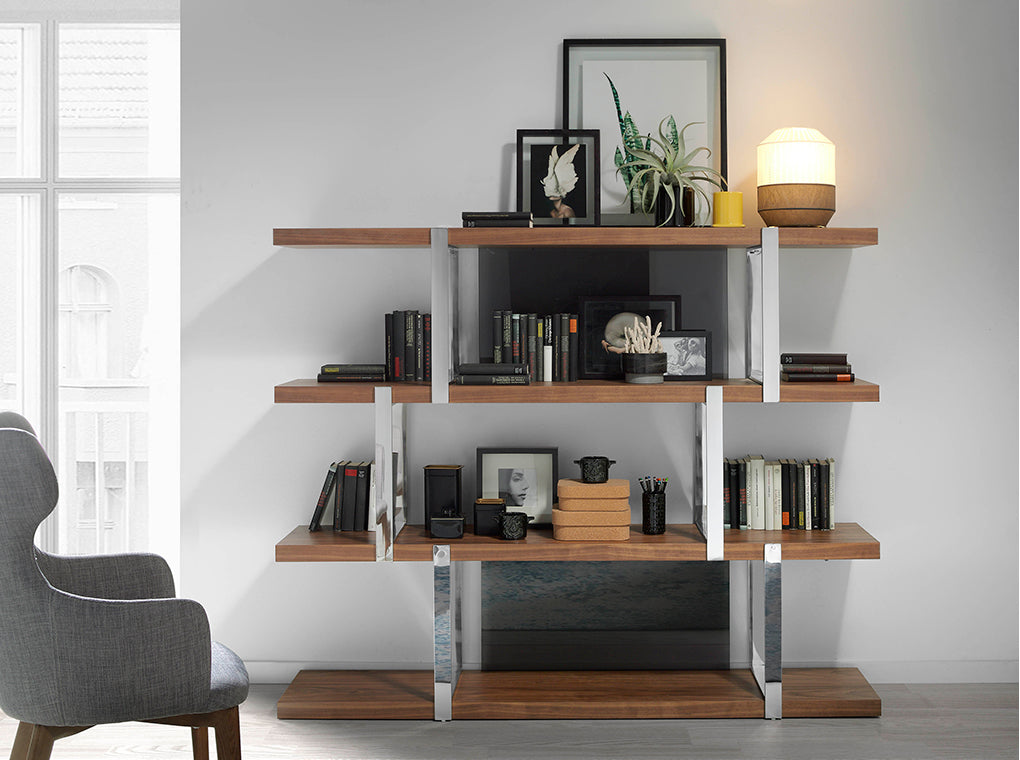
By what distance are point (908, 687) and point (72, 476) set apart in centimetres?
311

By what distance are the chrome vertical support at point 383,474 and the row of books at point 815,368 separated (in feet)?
4.02

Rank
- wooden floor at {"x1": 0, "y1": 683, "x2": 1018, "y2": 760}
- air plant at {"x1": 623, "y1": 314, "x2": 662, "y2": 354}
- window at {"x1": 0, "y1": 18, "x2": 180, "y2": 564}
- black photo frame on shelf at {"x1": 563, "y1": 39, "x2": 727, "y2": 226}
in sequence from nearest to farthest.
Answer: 1. wooden floor at {"x1": 0, "y1": 683, "x2": 1018, "y2": 760}
2. air plant at {"x1": 623, "y1": 314, "x2": 662, "y2": 354}
3. black photo frame on shelf at {"x1": 563, "y1": 39, "x2": 727, "y2": 226}
4. window at {"x1": 0, "y1": 18, "x2": 180, "y2": 564}

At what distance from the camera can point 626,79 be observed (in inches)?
120

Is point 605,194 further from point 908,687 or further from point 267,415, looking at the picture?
point 908,687

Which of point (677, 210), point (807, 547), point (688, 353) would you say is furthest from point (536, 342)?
point (807, 547)

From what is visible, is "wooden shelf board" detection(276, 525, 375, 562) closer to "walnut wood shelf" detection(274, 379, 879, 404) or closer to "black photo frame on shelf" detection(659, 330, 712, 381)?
"walnut wood shelf" detection(274, 379, 879, 404)

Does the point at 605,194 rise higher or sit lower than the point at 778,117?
lower

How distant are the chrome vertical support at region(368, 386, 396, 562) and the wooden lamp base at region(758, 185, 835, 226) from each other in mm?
1330

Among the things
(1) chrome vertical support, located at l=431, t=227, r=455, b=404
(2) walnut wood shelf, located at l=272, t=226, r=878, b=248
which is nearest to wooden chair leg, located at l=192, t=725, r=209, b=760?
(1) chrome vertical support, located at l=431, t=227, r=455, b=404

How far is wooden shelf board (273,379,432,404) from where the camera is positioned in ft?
8.99

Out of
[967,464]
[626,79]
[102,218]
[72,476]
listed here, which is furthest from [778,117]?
[72,476]

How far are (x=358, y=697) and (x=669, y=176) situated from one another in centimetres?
194

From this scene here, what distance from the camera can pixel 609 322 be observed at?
118 inches

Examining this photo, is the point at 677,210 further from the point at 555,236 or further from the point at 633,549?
the point at 633,549
